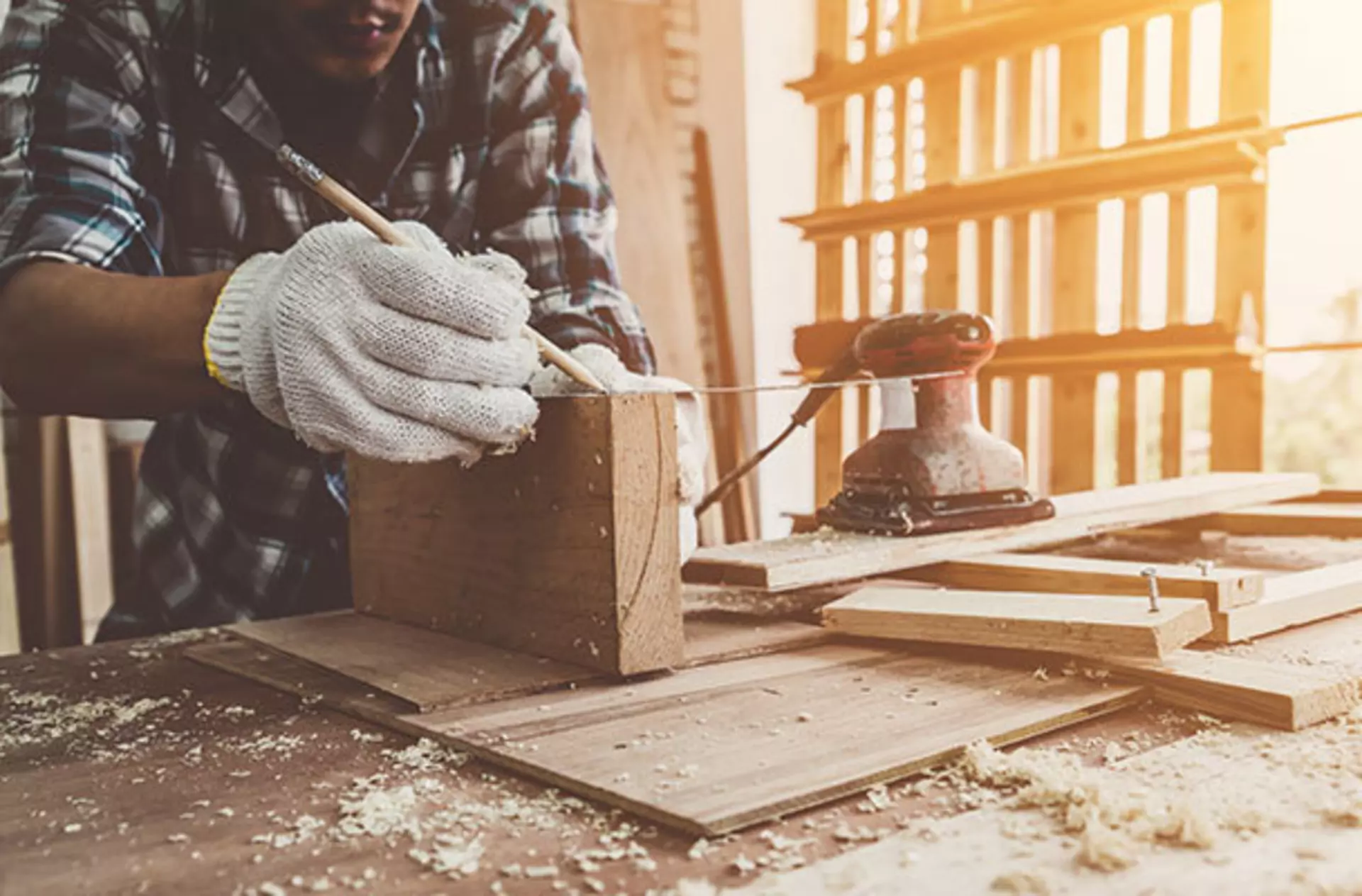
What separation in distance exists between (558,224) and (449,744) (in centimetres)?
124

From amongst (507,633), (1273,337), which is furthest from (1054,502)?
(1273,337)

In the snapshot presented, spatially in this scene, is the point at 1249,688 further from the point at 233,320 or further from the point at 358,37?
the point at 358,37

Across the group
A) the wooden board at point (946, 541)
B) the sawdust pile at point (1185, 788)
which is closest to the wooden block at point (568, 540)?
the wooden board at point (946, 541)

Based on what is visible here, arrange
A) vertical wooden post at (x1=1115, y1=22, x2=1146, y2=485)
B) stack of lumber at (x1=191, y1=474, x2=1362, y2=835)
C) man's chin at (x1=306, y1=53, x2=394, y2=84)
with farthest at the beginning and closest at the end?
1. vertical wooden post at (x1=1115, y1=22, x2=1146, y2=485)
2. man's chin at (x1=306, y1=53, x2=394, y2=84)
3. stack of lumber at (x1=191, y1=474, x2=1362, y2=835)

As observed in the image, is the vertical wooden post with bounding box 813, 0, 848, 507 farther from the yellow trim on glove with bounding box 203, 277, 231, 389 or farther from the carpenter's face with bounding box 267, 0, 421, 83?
the yellow trim on glove with bounding box 203, 277, 231, 389

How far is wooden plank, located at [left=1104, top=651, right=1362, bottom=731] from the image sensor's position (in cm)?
91

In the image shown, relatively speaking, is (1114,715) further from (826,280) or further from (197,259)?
(826,280)

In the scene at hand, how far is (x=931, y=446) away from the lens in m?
1.58

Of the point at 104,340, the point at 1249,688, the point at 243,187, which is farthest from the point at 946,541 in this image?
the point at 243,187

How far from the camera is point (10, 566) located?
11.4 ft

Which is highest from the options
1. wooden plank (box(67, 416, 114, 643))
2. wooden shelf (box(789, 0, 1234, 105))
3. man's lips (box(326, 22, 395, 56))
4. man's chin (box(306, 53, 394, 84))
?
wooden shelf (box(789, 0, 1234, 105))

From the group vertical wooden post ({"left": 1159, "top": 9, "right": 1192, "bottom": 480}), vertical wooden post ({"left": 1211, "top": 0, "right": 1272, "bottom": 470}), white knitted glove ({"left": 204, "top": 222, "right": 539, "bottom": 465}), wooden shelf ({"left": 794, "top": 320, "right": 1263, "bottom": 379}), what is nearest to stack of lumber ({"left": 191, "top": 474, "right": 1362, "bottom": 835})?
white knitted glove ({"left": 204, "top": 222, "right": 539, "bottom": 465})

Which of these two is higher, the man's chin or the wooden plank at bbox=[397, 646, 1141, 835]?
the man's chin

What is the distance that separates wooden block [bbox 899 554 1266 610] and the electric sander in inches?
3.6
